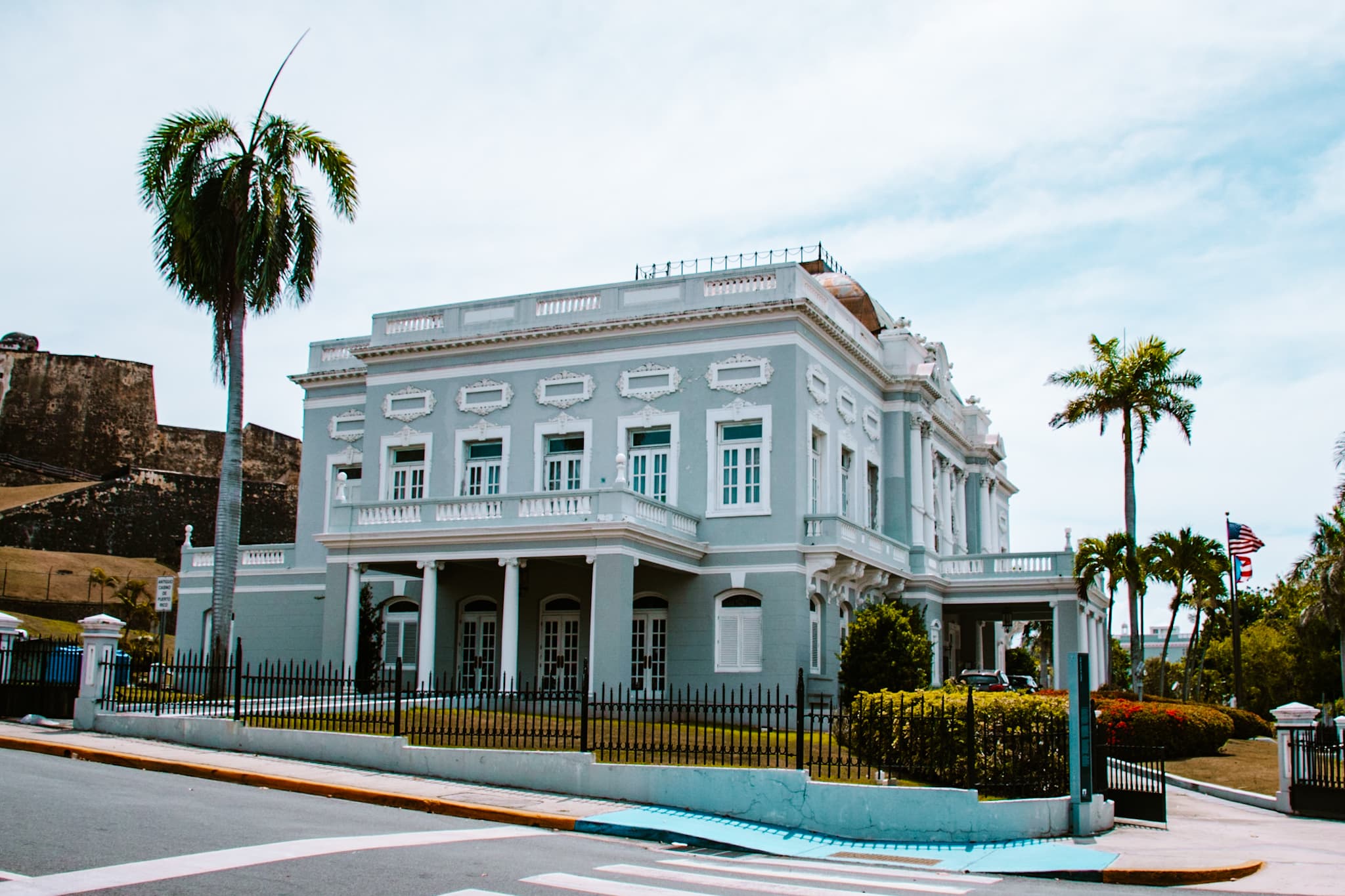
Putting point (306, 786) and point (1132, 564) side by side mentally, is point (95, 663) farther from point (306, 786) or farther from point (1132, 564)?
point (1132, 564)

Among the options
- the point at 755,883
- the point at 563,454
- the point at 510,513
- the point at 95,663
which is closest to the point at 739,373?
the point at 563,454

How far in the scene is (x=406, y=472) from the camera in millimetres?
35469

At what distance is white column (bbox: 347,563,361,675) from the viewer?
1192 inches

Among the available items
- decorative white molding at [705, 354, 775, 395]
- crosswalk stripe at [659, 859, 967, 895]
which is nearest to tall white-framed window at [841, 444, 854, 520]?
decorative white molding at [705, 354, 775, 395]

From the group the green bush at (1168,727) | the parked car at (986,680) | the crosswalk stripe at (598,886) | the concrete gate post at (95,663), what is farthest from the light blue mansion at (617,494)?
the crosswalk stripe at (598,886)

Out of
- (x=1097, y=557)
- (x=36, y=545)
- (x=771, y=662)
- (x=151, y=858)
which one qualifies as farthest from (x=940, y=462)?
(x=36, y=545)

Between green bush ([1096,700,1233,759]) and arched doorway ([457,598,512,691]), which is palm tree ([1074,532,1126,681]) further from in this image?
arched doorway ([457,598,512,691])

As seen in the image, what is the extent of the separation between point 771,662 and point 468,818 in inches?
589

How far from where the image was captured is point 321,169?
28469 millimetres

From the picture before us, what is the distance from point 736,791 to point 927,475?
79.0ft

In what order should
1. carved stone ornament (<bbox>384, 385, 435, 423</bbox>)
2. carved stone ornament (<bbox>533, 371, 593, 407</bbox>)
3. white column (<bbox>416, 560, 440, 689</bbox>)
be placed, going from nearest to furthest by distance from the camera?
white column (<bbox>416, 560, 440, 689</bbox>), carved stone ornament (<bbox>533, 371, 593, 407</bbox>), carved stone ornament (<bbox>384, 385, 435, 423</bbox>)

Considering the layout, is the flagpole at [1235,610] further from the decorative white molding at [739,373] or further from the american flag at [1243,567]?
the decorative white molding at [739,373]

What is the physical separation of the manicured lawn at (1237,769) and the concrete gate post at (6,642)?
71.6 feet

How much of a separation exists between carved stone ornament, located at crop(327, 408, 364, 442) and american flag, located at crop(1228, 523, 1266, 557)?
26.9 meters
